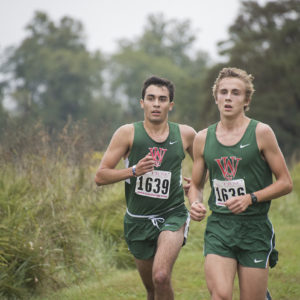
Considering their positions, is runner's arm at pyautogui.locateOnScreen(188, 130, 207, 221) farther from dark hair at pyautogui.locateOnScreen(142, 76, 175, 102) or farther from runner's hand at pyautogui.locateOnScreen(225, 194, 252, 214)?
dark hair at pyautogui.locateOnScreen(142, 76, 175, 102)

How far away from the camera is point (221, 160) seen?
4.12m

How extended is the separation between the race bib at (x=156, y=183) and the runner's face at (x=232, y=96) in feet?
3.00

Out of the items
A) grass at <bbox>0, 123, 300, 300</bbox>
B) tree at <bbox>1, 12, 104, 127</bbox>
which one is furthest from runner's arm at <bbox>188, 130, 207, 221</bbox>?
tree at <bbox>1, 12, 104, 127</bbox>

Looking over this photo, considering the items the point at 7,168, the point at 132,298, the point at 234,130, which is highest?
the point at 234,130

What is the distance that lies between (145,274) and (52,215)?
2.05 metres

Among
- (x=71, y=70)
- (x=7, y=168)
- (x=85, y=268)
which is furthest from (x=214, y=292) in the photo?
(x=71, y=70)

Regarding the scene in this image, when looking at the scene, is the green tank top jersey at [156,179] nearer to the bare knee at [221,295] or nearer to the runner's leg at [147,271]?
the runner's leg at [147,271]

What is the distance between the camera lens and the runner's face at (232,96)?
13.9 ft

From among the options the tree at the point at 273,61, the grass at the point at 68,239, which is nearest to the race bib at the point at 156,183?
the grass at the point at 68,239

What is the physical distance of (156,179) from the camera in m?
4.91

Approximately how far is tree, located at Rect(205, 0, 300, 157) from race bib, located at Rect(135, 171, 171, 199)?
1102 inches

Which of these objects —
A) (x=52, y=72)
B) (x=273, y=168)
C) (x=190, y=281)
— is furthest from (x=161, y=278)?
(x=52, y=72)

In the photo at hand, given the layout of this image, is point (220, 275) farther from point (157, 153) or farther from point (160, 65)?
point (160, 65)

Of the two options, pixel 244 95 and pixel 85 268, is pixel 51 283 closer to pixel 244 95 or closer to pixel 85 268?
pixel 85 268
